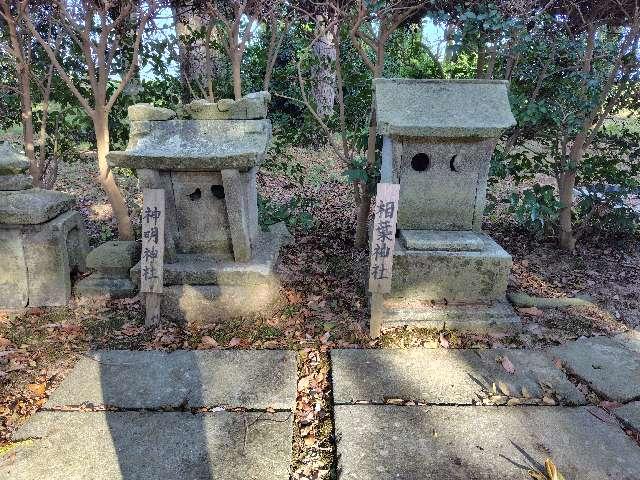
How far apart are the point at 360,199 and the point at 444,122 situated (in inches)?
74.2

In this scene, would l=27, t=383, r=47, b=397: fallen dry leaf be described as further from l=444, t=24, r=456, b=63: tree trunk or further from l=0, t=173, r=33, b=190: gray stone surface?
l=444, t=24, r=456, b=63: tree trunk

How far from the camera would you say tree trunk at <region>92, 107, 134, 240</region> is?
185 inches

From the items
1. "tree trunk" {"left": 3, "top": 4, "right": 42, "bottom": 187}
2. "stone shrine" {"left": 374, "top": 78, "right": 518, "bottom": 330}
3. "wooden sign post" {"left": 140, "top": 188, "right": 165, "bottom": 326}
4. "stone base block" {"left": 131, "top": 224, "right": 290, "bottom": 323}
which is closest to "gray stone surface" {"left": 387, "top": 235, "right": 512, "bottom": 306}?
"stone shrine" {"left": 374, "top": 78, "right": 518, "bottom": 330}

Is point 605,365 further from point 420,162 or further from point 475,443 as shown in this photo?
point 420,162

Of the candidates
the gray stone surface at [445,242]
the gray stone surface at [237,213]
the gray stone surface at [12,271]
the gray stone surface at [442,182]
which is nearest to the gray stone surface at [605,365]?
the gray stone surface at [445,242]

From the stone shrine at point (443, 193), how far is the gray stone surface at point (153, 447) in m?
1.65

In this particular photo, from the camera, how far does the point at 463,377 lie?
3.29 metres

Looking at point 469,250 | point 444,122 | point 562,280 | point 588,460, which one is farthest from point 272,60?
point 588,460

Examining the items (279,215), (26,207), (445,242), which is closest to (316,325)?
(445,242)

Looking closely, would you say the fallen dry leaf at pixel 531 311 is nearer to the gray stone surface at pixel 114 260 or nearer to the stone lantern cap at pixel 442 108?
the stone lantern cap at pixel 442 108

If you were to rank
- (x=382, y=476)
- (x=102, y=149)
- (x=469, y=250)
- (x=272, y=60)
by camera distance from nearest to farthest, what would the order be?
(x=382, y=476)
(x=469, y=250)
(x=102, y=149)
(x=272, y=60)

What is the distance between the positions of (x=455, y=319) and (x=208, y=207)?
7.95 feet

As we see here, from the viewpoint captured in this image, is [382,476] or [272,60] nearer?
[382,476]

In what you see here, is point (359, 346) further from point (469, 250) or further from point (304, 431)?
point (469, 250)
